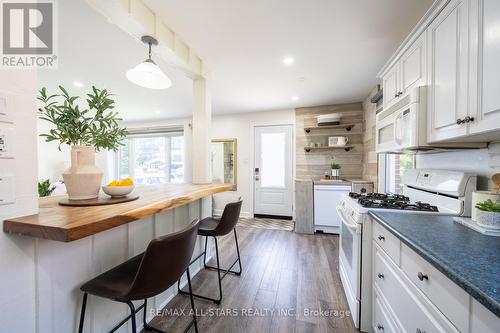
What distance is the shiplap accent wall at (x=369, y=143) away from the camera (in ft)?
10.0

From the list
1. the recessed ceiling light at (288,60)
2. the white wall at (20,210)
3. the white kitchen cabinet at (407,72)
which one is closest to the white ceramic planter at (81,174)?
the white wall at (20,210)

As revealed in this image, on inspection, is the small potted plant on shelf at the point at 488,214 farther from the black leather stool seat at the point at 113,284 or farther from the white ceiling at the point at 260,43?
the black leather stool seat at the point at 113,284

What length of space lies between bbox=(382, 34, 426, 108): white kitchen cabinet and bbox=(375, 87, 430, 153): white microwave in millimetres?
101

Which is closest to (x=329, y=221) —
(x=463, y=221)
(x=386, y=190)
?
(x=386, y=190)

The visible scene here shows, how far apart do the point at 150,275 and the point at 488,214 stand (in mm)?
1619

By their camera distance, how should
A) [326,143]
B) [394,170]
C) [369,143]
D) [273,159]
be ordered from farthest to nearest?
[273,159] < [326,143] < [369,143] < [394,170]

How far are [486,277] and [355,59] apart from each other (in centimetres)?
229

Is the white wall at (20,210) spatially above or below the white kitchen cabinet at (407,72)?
below

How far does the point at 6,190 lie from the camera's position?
77 cm

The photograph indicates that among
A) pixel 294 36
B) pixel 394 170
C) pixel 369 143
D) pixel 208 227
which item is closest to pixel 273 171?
pixel 369 143

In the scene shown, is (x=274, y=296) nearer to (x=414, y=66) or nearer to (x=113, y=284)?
(x=113, y=284)

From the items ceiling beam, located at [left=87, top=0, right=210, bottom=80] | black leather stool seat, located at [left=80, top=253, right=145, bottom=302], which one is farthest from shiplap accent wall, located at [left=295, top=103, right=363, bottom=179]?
black leather stool seat, located at [left=80, top=253, right=145, bottom=302]

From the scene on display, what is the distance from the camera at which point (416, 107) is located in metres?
1.39

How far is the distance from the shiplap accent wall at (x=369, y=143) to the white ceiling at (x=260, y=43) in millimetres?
268
